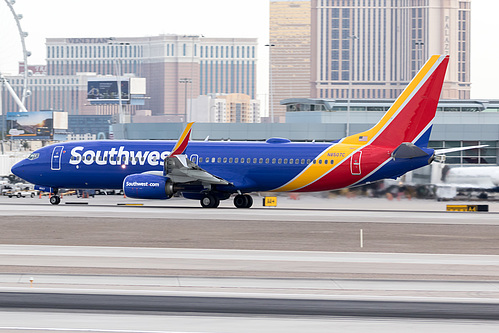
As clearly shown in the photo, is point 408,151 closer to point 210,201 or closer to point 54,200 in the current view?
point 210,201

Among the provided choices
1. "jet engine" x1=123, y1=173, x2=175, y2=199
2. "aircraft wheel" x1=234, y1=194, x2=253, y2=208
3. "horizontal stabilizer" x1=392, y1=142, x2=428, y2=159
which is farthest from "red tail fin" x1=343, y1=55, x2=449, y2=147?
"jet engine" x1=123, y1=173, x2=175, y2=199

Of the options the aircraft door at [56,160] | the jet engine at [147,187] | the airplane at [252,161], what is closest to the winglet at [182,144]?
the airplane at [252,161]

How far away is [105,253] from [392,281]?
1021 centimetres

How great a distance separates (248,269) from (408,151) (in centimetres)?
2257

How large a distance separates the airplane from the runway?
355cm

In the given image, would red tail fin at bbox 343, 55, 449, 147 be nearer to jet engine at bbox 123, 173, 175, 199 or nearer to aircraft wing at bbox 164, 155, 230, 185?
aircraft wing at bbox 164, 155, 230, 185

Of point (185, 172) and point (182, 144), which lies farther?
point (182, 144)

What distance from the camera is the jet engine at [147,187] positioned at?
1837 inches

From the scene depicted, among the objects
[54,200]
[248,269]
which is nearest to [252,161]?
[54,200]

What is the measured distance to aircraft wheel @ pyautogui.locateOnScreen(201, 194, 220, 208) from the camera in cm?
4903

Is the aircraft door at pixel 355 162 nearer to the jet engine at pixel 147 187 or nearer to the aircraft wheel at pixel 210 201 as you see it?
the aircraft wheel at pixel 210 201

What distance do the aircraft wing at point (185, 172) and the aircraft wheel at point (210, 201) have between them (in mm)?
1349

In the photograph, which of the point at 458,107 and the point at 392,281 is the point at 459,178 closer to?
the point at 392,281

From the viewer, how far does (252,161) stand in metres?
48.2
